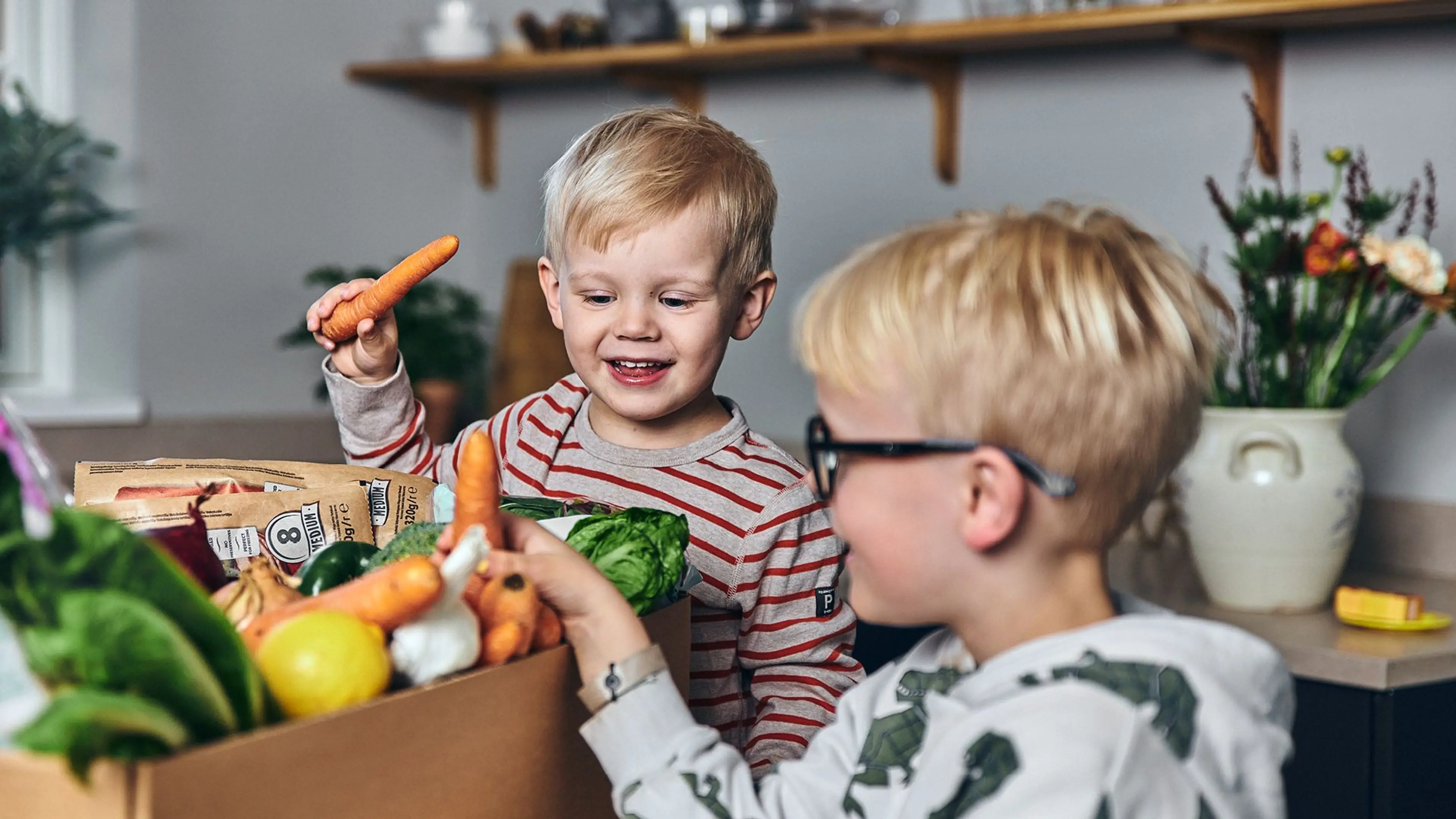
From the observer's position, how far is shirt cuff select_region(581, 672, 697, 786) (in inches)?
31.4

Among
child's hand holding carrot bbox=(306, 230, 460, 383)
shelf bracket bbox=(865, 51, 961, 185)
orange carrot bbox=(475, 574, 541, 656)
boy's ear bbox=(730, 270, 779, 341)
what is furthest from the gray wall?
orange carrot bbox=(475, 574, 541, 656)

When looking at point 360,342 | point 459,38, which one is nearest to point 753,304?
point 360,342

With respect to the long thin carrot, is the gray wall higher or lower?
higher

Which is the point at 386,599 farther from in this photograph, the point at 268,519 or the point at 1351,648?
the point at 1351,648

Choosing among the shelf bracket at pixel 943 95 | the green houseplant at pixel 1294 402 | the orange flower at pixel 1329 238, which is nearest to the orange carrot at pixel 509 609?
the green houseplant at pixel 1294 402

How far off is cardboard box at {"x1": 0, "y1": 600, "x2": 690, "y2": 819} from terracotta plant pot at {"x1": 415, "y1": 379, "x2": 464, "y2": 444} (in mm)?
2396

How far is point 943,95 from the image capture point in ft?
9.25

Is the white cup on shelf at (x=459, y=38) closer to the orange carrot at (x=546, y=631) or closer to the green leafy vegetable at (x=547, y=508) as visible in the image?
the green leafy vegetable at (x=547, y=508)

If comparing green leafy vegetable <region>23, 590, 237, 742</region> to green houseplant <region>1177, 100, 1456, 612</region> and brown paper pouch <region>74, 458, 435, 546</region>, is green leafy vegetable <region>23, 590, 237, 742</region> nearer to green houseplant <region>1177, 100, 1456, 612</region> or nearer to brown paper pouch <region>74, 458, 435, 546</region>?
brown paper pouch <region>74, 458, 435, 546</region>

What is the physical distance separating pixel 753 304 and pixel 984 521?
1.49ft

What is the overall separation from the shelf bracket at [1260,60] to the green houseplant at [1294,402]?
285mm

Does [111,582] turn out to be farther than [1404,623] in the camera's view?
No

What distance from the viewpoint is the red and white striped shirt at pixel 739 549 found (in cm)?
107

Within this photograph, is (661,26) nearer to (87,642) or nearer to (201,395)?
(201,395)
